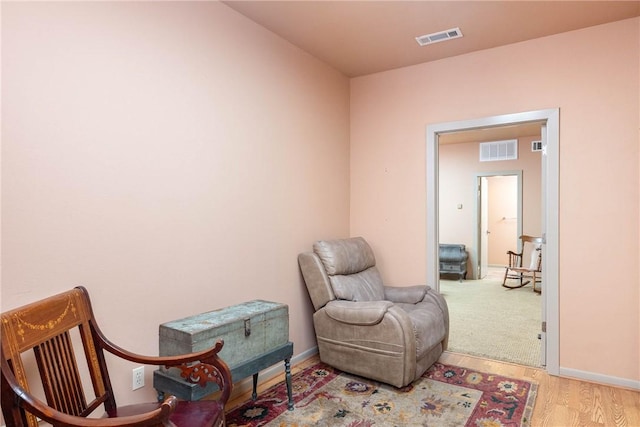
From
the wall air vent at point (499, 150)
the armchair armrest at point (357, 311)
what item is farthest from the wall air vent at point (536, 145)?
the armchair armrest at point (357, 311)

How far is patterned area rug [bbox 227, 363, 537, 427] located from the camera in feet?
7.72

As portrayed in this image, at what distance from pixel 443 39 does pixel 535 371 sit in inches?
108

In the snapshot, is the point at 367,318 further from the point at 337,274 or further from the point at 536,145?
the point at 536,145

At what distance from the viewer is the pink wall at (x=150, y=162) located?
1.68m

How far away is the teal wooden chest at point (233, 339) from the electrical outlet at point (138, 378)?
0.14 metres

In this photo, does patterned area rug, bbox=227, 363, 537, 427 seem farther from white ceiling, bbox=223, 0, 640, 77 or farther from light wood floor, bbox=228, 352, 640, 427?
white ceiling, bbox=223, 0, 640, 77

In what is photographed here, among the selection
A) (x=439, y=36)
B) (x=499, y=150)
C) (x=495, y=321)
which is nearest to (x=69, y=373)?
(x=439, y=36)

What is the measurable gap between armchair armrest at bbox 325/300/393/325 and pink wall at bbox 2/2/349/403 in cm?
43

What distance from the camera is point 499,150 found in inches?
289

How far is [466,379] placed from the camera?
9.64 ft

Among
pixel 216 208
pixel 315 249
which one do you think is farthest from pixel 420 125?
pixel 216 208

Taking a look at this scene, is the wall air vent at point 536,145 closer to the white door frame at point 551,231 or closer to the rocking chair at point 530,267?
the rocking chair at point 530,267

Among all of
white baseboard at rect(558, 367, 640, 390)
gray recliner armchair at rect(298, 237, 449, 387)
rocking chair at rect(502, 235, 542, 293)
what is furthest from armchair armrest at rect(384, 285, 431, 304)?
rocking chair at rect(502, 235, 542, 293)

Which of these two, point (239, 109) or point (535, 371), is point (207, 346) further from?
point (535, 371)
